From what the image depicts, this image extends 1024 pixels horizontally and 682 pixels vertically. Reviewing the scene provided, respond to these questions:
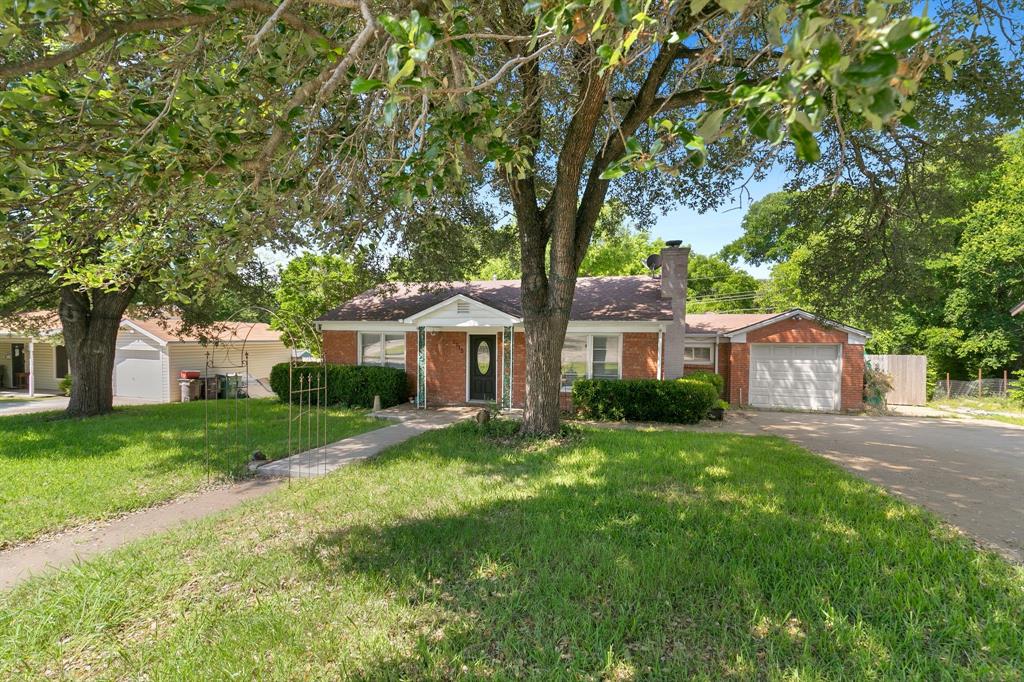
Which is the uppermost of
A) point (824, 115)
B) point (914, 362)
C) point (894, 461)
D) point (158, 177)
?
point (158, 177)

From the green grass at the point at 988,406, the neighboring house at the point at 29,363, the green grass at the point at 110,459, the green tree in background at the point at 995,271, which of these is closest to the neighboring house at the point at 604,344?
the green grass at the point at 110,459

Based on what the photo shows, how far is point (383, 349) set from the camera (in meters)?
14.6

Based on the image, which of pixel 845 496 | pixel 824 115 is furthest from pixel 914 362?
pixel 824 115

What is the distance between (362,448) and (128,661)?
5453 mm

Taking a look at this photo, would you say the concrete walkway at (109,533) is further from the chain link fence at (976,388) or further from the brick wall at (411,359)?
the chain link fence at (976,388)

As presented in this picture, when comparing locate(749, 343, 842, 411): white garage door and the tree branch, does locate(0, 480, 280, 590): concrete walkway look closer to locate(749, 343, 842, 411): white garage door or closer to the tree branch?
the tree branch

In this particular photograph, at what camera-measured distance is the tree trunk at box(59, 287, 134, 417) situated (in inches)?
453

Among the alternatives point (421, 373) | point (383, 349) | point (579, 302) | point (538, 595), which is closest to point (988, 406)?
point (579, 302)

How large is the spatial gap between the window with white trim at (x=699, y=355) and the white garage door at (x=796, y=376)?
1.53 metres

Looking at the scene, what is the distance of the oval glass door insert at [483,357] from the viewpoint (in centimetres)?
1391

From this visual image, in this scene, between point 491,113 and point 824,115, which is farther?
point 491,113

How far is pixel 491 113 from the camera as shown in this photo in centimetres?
282

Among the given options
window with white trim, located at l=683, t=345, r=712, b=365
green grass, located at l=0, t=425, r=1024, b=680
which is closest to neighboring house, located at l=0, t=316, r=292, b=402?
green grass, located at l=0, t=425, r=1024, b=680

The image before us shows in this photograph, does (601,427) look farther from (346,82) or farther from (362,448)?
(346,82)
